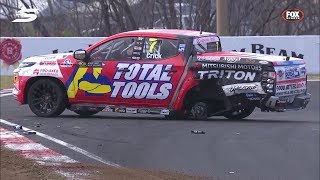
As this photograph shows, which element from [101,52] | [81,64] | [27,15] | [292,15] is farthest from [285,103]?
[27,15]

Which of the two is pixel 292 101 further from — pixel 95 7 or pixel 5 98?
pixel 95 7

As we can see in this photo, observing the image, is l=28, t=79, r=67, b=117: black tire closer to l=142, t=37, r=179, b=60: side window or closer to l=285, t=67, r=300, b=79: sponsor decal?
l=142, t=37, r=179, b=60: side window

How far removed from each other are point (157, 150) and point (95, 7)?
24.7 metres

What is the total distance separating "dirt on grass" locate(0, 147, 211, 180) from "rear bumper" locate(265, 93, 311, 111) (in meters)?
4.23

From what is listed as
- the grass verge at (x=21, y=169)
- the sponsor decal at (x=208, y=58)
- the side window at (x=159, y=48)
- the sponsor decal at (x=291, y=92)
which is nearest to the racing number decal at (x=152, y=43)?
the side window at (x=159, y=48)

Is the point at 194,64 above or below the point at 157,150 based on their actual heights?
above

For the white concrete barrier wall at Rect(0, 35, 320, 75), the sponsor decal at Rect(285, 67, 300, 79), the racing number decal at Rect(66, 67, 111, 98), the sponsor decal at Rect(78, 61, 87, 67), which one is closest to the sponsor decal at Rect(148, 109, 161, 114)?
the racing number decal at Rect(66, 67, 111, 98)

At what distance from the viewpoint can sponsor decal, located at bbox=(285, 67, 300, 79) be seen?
39.1 ft

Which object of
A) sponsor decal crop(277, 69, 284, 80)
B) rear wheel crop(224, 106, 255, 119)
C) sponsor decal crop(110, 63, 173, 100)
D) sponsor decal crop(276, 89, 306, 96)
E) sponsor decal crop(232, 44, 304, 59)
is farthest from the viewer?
sponsor decal crop(232, 44, 304, 59)

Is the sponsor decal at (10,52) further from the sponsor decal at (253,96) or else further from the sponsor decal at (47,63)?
the sponsor decal at (253,96)

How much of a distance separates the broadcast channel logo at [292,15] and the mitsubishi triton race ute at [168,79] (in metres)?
19.4

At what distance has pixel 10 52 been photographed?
26.6 metres

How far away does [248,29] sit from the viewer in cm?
3288

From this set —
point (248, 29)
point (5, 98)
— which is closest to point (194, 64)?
point (5, 98)
